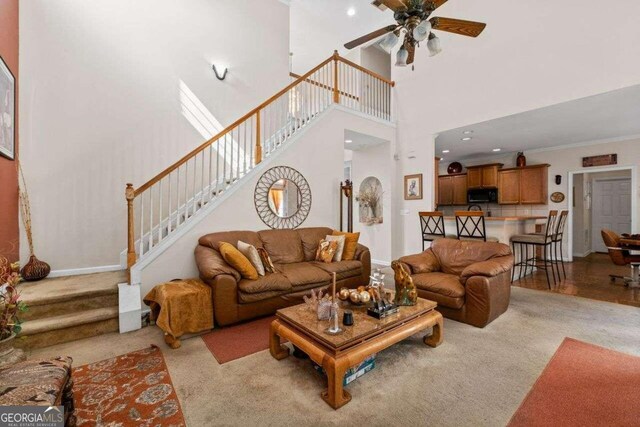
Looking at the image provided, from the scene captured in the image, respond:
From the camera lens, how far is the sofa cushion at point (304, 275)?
3319mm

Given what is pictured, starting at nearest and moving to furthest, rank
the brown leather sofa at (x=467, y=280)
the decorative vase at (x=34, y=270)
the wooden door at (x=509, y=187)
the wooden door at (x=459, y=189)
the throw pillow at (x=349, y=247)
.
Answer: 1. the brown leather sofa at (x=467, y=280)
2. the decorative vase at (x=34, y=270)
3. the throw pillow at (x=349, y=247)
4. the wooden door at (x=509, y=187)
5. the wooden door at (x=459, y=189)

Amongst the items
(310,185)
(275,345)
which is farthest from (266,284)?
(310,185)

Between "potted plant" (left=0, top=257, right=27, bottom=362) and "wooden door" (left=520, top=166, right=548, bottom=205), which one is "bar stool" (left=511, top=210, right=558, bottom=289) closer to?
"wooden door" (left=520, top=166, right=548, bottom=205)

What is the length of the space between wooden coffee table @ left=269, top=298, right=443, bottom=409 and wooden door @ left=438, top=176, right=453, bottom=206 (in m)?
6.47

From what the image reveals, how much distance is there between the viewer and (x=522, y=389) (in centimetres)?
189

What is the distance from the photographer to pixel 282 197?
4500 millimetres

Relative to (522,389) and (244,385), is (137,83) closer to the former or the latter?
(244,385)

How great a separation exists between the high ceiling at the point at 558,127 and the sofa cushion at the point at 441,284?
123 inches

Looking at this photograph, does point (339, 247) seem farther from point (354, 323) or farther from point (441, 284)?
point (354, 323)

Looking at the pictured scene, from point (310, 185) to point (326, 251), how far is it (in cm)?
136

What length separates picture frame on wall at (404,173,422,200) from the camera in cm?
578

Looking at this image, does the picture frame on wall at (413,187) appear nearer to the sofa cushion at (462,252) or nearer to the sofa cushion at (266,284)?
the sofa cushion at (462,252)

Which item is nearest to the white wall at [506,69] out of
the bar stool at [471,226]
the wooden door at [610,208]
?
the bar stool at [471,226]

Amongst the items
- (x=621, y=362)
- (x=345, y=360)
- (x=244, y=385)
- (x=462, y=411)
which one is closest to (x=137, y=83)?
(x=244, y=385)
